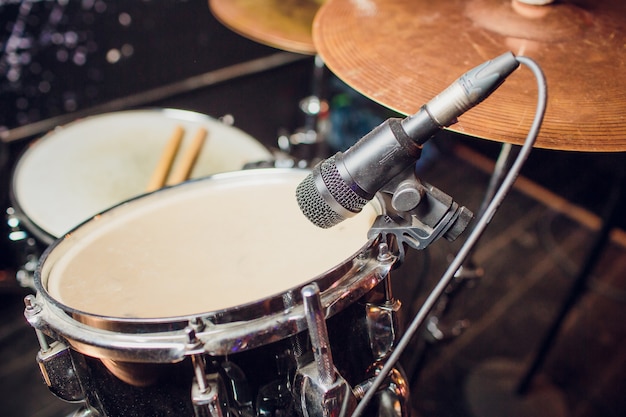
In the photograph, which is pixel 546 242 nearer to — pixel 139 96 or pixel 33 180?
pixel 139 96

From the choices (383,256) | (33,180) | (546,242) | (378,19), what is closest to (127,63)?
(33,180)

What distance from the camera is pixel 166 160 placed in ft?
3.75

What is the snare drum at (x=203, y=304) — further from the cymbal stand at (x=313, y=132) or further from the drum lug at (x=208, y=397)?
the cymbal stand at (x=313, y=132)

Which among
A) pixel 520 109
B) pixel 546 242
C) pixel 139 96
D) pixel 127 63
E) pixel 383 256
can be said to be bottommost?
pixel 546 242

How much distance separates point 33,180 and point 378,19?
0.80 metres

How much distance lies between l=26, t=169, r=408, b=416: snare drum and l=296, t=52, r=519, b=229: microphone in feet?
0.23

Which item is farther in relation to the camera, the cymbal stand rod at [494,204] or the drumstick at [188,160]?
the drumstick at [188,160]

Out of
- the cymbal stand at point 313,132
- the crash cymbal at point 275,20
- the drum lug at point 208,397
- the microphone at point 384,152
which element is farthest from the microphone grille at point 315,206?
the cymbal stand at point 313,132

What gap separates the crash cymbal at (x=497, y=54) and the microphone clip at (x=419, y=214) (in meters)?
0.13

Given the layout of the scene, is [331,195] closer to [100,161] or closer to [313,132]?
[100,161]

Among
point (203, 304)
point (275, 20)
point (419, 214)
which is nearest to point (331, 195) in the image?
point (419, 214)

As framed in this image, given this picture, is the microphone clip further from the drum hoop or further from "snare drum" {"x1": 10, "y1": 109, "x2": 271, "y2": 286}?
"snare drum" {"x1": 10, "y1": 109, "x2": 271, "y2": 286}

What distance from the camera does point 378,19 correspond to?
93 cm

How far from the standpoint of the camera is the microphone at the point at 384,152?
1.75ft
